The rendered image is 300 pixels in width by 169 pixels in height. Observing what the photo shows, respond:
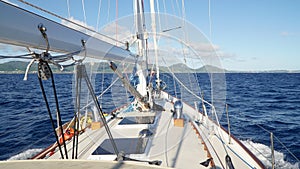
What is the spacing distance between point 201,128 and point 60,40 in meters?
4.22

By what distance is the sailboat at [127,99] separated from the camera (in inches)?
58.8

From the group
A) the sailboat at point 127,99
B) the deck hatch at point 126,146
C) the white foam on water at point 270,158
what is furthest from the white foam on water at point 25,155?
the white foam on water at point 270,158

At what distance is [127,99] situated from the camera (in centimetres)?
476

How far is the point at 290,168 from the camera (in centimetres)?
589

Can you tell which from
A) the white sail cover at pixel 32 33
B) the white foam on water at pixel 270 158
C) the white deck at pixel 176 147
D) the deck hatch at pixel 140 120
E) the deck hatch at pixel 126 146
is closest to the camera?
the white sail cover at pixel 32 33

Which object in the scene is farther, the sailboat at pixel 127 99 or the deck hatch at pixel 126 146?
the deck hatch at pixel 126 146

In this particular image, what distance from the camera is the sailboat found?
4.90ft

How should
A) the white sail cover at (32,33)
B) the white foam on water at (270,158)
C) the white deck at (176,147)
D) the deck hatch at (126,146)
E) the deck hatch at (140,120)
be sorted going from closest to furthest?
Result: the white sail cover at (32,33), the white deck at (176,147), the deck hatch at (126,146), the deck hatch at (140,120), the white foam on water at (270,158)

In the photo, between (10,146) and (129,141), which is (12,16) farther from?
(10,146)

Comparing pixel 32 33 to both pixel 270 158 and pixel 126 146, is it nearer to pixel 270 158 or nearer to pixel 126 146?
pixel 126 146

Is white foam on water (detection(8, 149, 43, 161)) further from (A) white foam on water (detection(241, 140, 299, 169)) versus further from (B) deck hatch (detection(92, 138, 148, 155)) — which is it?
(A) white foam on water (detection(241, 140, 299, 169))

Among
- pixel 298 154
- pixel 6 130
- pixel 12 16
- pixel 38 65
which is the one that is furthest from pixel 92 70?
pixel 6 130

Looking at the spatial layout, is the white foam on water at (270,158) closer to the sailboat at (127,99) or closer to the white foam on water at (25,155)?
the sailboat at (127,99)

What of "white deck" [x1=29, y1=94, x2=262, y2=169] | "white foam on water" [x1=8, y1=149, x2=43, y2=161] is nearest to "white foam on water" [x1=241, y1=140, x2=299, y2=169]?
"white deck" [x1=29, y1=94, x2=262, y2=169]
